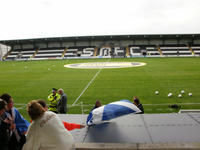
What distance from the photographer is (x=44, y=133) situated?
93.4 inches

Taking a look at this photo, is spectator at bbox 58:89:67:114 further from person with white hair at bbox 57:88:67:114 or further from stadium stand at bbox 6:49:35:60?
stadium stand at bbox 6:49:35:60

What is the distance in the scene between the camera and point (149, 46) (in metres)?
70.2

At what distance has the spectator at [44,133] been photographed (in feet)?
7.79

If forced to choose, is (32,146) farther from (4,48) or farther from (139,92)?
(4,48)

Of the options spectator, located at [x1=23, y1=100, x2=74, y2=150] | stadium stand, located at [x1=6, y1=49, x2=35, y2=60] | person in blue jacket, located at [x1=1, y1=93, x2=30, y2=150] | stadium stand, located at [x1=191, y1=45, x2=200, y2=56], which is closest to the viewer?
spectator, located at [x1=23, y1=100, x2=74, y2=150]

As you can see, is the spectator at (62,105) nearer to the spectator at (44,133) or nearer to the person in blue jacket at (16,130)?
the person in blue jacket at (16,130)

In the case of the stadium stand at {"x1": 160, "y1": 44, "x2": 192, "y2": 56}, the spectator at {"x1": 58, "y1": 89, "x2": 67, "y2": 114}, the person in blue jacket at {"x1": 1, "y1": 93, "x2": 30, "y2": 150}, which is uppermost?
the stadium stand at {"x1": 160, "y1": 44, "x2": 192, "y2": 56}

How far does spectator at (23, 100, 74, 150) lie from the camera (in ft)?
7.79

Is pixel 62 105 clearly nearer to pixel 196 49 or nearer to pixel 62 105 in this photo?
pixel 62 105

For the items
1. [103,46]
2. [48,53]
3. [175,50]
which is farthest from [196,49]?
[48,53]

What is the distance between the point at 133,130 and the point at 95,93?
393 inches

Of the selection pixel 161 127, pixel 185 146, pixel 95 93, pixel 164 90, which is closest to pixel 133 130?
pixel 161 127

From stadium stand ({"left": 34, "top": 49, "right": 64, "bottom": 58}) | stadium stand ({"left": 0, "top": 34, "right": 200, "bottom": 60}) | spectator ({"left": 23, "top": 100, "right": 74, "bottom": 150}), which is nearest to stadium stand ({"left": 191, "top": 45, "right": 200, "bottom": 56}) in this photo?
stadium stand ({"left": 0, "top": 34, "right": 200, "bottom": 60})

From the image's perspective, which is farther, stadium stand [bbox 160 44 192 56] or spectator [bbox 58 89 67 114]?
stadium stand [bbox 160 44 192 56]
